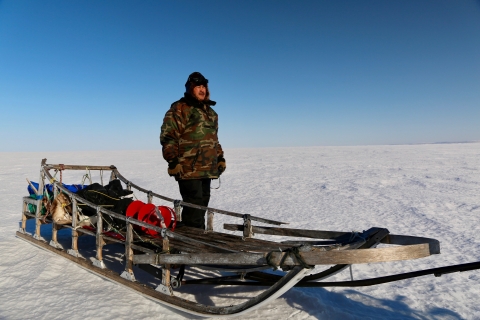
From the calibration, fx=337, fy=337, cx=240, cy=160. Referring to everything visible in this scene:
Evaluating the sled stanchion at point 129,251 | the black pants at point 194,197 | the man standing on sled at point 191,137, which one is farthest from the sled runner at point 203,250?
the man standing on sled at point 191,137

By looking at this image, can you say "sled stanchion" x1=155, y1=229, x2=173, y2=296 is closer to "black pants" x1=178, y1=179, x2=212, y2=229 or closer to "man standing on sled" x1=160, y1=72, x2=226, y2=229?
"man standing on sled" x1=160, y1=72, x2=226, y2=229

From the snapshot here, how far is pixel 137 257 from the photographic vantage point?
283cm

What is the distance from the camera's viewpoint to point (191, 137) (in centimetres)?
348

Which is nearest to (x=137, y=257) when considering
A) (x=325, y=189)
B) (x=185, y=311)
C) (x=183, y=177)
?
(x=185, y=311)

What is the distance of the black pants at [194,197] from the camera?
12.0ft

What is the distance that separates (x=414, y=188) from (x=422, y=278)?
623 centimetres

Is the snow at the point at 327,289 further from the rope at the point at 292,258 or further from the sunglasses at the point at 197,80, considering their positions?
the sunglasses at the point at 197,80

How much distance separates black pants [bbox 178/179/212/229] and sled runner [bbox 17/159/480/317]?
0.35 feet

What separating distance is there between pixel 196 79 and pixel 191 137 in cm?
60

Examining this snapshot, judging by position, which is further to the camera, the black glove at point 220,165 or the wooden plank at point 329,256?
the black glove at point 220,165

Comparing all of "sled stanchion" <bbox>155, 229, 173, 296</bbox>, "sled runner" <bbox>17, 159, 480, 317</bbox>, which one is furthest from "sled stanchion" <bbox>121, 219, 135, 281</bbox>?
"sled stanchion" <bbox>155, 229, 173, 296</bbox>

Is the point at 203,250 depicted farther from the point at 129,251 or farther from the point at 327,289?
the point at 327,289

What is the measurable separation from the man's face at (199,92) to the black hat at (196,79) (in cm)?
4

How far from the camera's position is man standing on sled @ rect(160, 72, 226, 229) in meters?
3.39
